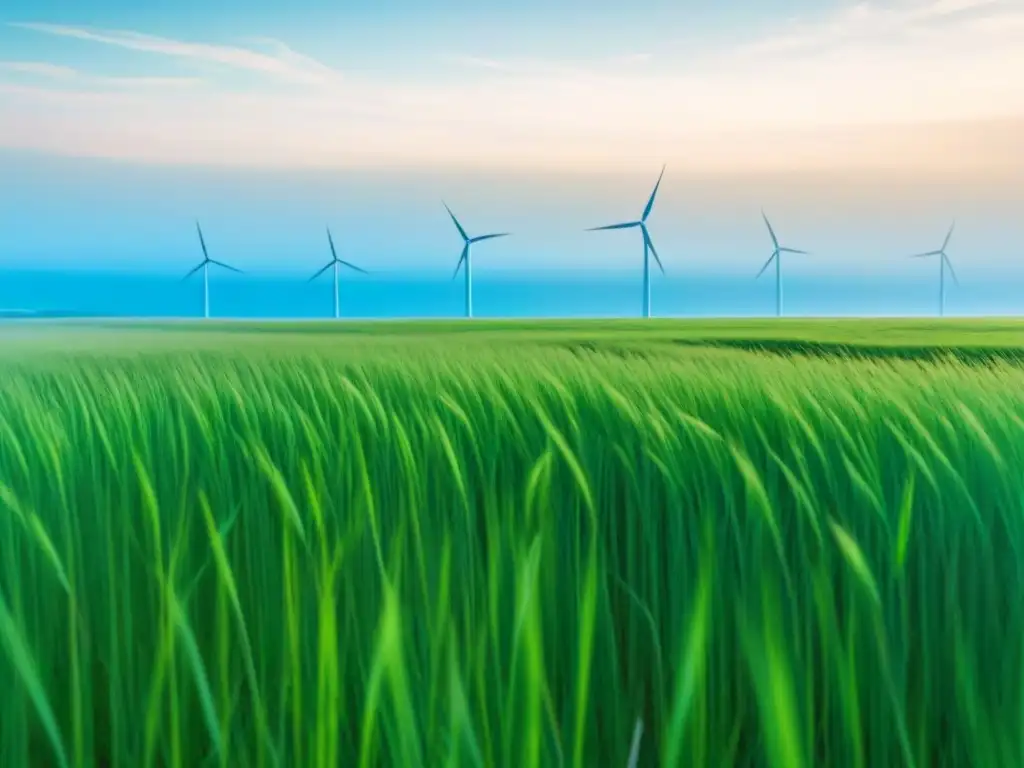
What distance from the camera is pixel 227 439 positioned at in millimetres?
1373

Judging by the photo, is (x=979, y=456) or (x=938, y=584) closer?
(x=938, y=584)

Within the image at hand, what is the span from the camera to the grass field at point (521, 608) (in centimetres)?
57

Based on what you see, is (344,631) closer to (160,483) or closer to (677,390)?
(160,483)

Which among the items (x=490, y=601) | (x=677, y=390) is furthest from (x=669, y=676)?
(x=677, y=390)

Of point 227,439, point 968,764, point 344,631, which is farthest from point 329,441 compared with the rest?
point 968,764

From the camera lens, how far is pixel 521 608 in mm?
517

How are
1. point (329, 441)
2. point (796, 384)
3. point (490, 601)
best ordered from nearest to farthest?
point (490, 601) < point (329, 441) < point (796, 384)

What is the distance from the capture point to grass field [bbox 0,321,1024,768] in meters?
0.57

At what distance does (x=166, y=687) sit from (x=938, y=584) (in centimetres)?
74

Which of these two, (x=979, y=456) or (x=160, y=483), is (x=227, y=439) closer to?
(x=160, y=483)

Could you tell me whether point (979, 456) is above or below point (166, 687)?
above

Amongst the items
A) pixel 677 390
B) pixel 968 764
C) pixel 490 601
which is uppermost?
pixel 677 390

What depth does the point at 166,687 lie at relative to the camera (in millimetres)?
684

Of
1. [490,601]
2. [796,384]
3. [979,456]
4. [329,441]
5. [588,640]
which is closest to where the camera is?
[588,640]
